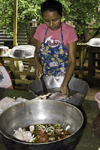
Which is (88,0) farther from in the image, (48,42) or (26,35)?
(48,42)

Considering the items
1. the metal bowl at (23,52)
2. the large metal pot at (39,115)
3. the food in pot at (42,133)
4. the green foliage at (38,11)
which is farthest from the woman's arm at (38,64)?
the green foliage at (38,11)

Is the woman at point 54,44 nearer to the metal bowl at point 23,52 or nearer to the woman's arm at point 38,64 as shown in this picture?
the woman's arm at point 38,64

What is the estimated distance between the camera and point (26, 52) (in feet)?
15.2

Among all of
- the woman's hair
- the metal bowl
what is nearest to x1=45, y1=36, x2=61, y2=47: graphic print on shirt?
the woman's hair

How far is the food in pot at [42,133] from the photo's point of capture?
1.30 m

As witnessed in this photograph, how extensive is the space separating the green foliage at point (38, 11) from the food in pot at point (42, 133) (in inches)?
218

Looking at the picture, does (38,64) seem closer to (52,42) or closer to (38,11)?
(52,42)

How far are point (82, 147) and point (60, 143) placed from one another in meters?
0.34

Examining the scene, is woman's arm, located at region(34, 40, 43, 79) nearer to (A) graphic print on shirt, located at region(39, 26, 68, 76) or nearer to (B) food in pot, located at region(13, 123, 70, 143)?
(A) graphic print on shirt, located at region(39, 26, 68, 76)

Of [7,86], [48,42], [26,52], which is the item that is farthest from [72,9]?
[7,86]

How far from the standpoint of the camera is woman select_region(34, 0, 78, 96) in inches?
82.4

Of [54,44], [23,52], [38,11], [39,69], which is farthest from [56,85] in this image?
[38,11]

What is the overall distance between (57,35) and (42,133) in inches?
57.0

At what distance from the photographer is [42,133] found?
1.39 meters
